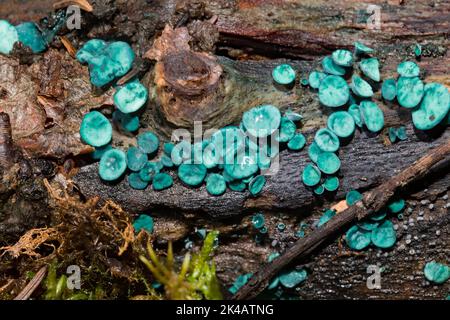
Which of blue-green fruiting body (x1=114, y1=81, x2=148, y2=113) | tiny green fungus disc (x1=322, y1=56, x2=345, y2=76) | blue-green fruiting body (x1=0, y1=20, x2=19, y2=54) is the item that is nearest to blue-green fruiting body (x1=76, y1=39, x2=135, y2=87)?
blue-green fruiting body (x1=114, y1=81, x2=148, y2=113)

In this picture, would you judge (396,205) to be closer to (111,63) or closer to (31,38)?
(111,63)

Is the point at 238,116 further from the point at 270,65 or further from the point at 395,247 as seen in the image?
the point at 395,247

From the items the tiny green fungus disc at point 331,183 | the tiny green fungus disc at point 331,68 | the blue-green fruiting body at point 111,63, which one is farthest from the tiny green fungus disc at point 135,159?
the tiny green fungus disc at point 331,68

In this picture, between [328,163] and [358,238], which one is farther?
[358,238]

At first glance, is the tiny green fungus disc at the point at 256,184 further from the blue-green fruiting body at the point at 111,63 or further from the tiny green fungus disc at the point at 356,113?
Result: the blue-green fruiting body at the point at 111,63

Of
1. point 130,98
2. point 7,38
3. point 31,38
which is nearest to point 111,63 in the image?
point 130,98

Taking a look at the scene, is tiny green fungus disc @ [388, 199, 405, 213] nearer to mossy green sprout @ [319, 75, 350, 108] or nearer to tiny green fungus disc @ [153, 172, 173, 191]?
mossy green sprout @ [319, 75, 350, 108]

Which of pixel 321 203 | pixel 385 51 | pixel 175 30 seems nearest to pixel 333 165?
pixel 321 203
